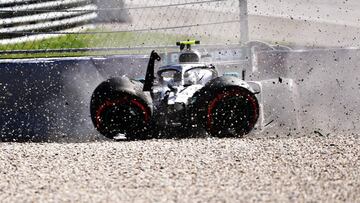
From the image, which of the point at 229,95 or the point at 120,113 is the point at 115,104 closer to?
the point at 120,113

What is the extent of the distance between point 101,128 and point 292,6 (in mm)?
16605

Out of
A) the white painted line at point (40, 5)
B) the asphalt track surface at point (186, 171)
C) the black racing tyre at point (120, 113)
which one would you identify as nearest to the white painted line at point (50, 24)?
the white painted line at point (40, 5)

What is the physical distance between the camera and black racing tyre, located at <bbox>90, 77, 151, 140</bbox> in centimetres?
948

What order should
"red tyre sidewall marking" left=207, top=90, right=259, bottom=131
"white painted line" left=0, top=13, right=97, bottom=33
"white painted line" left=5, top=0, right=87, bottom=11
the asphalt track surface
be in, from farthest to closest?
"white painted line" left=5, top=0, right=87, bottom=11
"white painted line" left=0, top=13, right=97, bottom=33
"red tyre sidewall marking" left=207, top=90, right=259, bottom=131
the asphalt track surface

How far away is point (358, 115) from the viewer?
11.3 metres

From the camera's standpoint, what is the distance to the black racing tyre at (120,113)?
948 centimetres

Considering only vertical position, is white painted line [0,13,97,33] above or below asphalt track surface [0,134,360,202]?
above

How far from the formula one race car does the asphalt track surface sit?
1.21 ft

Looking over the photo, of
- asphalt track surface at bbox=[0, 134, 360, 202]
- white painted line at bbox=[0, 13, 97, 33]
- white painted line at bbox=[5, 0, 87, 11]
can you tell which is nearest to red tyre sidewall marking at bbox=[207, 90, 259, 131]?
asphalt track surface at bbox=[0, 134, 360, 202]

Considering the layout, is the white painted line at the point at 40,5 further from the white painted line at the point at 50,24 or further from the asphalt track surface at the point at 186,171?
the asphalt track surface at the point at 186,171

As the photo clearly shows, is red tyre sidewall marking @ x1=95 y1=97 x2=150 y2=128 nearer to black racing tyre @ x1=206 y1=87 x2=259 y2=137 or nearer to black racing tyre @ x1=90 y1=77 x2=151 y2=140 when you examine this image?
black racing tyre @ x1=90 y1=77 x2=151 y2=140

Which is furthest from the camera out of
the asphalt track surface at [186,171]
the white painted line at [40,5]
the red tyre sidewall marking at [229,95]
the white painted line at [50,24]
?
the white painted line at [40,5]

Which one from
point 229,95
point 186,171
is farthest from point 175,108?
point 186,171

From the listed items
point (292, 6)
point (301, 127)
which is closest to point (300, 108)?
point (301, 127)
